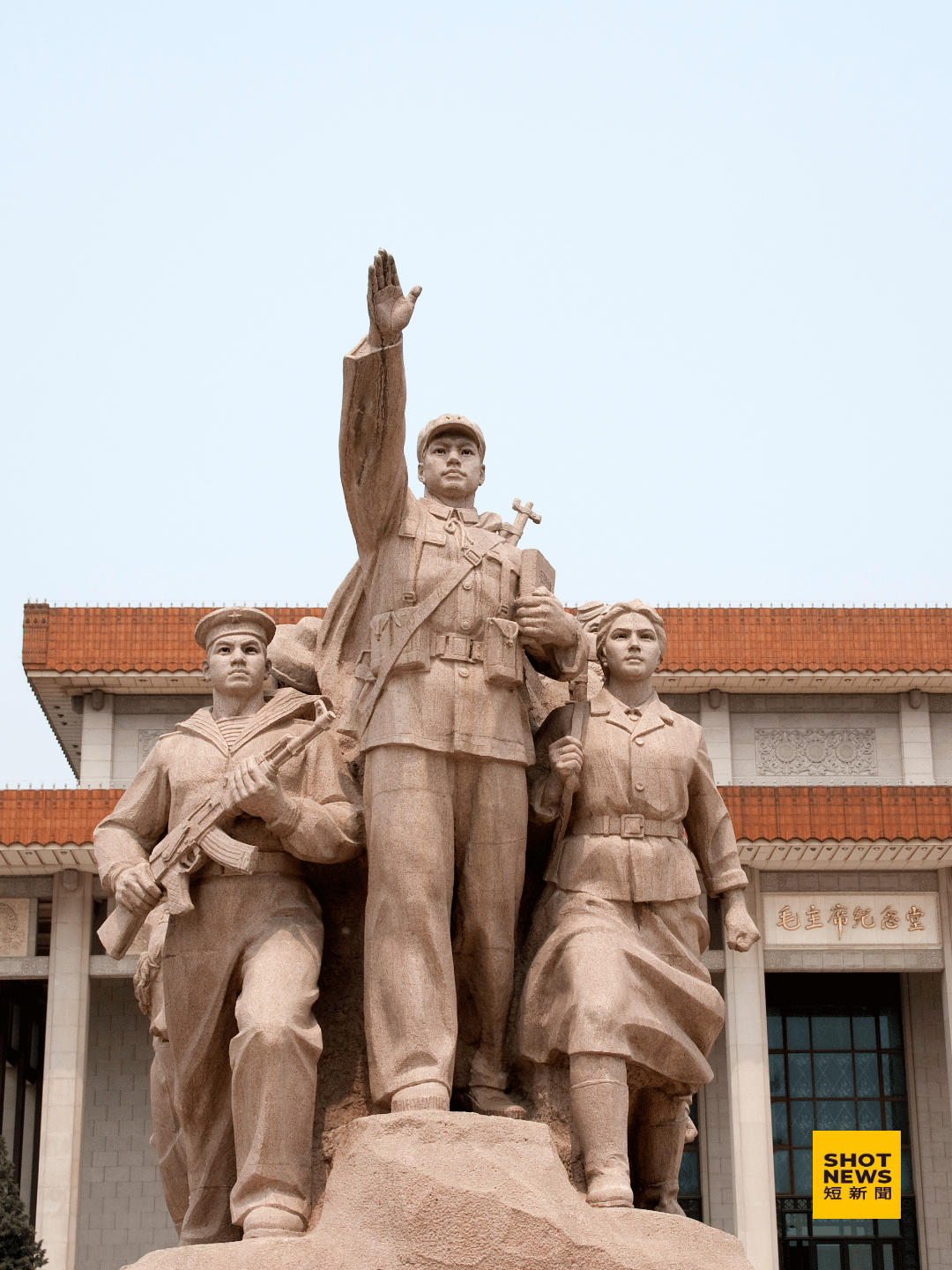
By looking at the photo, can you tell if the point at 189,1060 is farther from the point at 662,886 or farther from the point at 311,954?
Answer: the point at 662,886

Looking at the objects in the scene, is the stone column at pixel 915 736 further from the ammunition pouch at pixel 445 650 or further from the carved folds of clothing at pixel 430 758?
the ammunition pouch at pixel 445 650

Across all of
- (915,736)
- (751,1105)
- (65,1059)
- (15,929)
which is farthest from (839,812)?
(15,929)

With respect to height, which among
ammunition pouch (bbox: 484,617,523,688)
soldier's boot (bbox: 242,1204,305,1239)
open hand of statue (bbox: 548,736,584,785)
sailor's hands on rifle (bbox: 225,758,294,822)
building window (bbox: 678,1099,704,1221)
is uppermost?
ammunition pouch (bbox: 484,617,523,688)

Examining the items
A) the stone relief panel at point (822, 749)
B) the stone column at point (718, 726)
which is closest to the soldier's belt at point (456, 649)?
the stone column at point (718, 726)

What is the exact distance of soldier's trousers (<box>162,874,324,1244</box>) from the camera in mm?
4590

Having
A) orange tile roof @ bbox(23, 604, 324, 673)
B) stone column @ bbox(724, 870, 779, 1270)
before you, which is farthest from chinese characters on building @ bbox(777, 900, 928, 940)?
orange tile roof @ bbox(23, 604, 324, 673)

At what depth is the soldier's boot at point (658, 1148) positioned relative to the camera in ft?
16.6

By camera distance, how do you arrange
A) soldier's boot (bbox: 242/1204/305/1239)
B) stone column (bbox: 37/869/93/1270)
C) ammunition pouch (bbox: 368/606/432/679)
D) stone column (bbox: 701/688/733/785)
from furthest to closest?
stone column (bbox: 701/688/733/785) → stone column (bbox: 37/869/93/1270) → ammunition pouch (bbox: 368/606/432/679) → soldier's boot (bbox: 242/1204/305/1239)

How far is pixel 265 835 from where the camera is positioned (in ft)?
16.3

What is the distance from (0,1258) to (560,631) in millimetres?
11952

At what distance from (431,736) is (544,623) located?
19.5 inches

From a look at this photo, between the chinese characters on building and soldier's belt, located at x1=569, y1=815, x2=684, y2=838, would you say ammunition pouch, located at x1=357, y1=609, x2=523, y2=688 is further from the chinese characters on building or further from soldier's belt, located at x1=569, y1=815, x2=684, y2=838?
the chinese characters on building

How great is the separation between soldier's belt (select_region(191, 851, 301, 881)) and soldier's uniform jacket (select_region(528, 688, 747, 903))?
747 millimetres

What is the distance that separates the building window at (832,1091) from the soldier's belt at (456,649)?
56.6 feet
